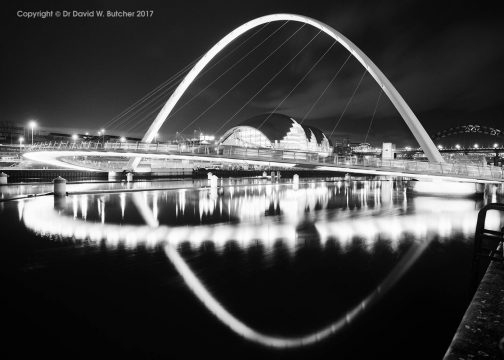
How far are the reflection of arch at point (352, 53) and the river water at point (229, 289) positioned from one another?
16.7 meters

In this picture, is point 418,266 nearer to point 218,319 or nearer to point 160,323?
point 218,319

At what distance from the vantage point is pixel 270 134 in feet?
283

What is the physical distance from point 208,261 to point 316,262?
8.14 feet

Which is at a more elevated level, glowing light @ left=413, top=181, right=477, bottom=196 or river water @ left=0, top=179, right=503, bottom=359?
glowing light @ left=413, top=181, right=477, bottom=196

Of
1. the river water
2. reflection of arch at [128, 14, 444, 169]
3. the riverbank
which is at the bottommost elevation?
the river water

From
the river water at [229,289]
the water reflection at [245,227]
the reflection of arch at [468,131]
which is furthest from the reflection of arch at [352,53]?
the reflection of arch at [468,131]

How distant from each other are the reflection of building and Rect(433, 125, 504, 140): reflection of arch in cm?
6657

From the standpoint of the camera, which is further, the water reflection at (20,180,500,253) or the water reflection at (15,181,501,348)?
the water reflection at (20,180,500,253)

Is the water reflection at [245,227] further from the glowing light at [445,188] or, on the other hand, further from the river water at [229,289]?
the glowing light at [445,188]

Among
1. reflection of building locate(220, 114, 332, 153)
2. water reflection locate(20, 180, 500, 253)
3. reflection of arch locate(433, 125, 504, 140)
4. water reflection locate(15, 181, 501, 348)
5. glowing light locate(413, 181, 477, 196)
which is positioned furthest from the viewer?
reflection of arch locate(433, 125, 504, 140)

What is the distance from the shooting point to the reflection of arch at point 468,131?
116156mm

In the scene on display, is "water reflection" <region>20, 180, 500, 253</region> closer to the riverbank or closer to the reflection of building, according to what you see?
the riverbank

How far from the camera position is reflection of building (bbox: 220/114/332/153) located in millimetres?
85875

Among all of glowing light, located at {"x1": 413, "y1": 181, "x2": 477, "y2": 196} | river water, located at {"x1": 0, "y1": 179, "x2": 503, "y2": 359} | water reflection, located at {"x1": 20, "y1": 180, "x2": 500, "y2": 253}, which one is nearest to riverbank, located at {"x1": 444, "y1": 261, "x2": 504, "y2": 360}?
river water, located at {"x1": 0, "y1": 179, "x2": 503, "y2": 359}
